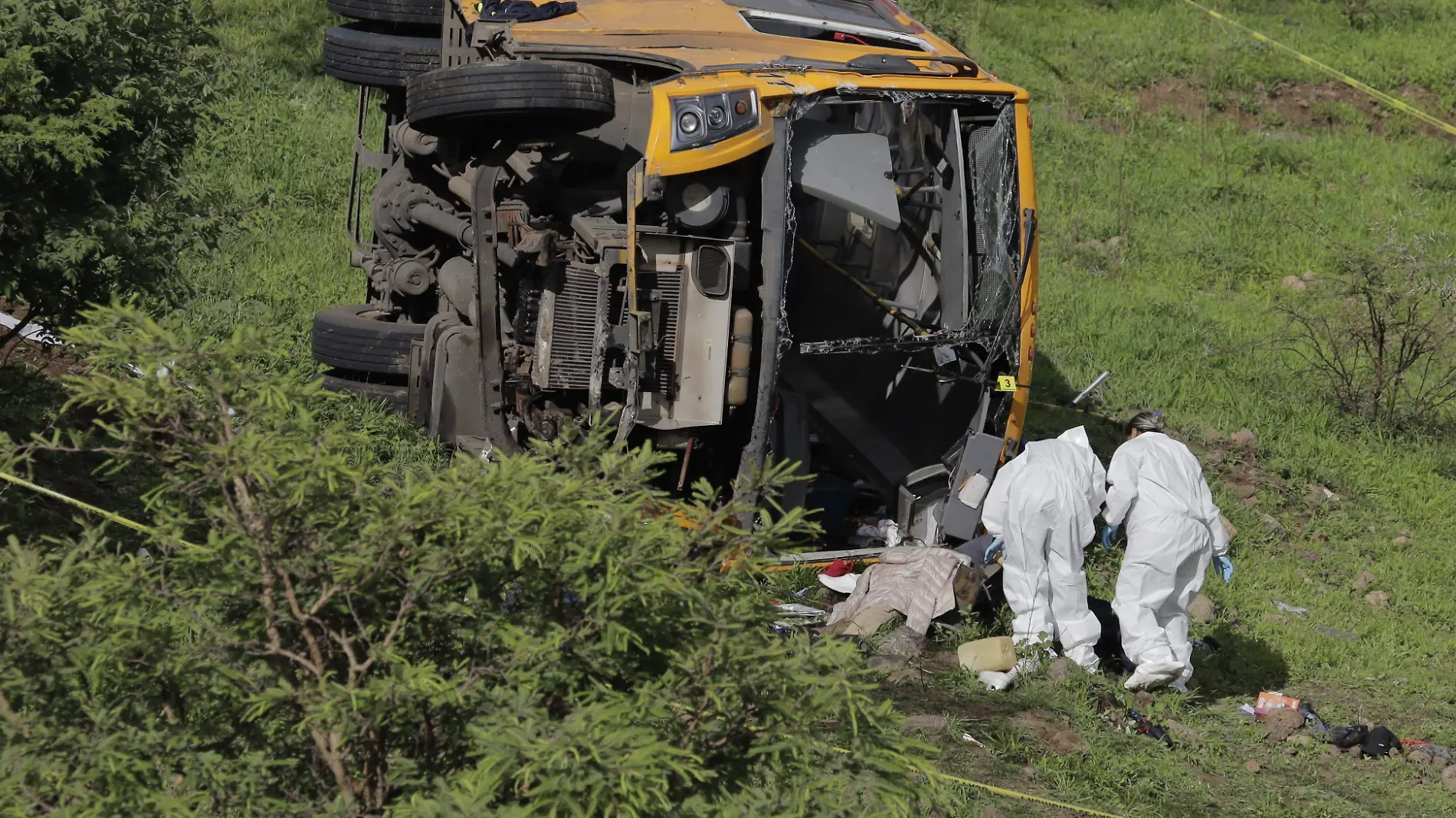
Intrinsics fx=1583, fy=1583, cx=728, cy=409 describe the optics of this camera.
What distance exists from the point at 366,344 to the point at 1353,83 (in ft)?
36.7

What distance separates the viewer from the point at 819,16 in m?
8.42

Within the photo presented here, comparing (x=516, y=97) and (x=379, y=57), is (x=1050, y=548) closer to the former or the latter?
(x=516, y=97)

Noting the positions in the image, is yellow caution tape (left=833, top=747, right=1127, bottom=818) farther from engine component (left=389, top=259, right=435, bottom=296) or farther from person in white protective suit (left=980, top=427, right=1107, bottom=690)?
engine component (left=389, top=259, right=435, bottom=296)

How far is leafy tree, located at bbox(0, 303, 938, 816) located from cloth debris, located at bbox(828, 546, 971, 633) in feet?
11.0

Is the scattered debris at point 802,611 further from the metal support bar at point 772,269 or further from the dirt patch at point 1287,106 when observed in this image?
the dirt patch at point 1287,106

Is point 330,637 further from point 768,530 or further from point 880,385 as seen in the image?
point 880,385

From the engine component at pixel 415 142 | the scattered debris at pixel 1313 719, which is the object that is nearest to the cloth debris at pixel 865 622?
the scattered debris at pixel 1313 719

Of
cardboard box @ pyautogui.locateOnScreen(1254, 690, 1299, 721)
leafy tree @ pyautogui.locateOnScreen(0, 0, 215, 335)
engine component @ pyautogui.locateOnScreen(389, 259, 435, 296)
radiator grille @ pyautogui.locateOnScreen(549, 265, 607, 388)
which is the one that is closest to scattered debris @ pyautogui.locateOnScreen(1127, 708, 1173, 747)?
cardboard box @ pyautogui.locateOnScreen(1254, 690, 1299, 721)

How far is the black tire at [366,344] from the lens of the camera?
860 cm

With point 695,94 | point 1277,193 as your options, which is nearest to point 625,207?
point 695,94

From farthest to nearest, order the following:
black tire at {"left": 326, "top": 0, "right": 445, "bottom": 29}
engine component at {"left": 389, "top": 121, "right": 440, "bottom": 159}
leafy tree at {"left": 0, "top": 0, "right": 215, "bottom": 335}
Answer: black tire at {"left": 326, "top": 0, "right": 445, "bottom": 29}, engine component at {"left": 389, "top": 121, "right": 440, "bottom": 159}, leafy tree at {"left": 0, "top": 0, "right": 215, "bottom": 335}

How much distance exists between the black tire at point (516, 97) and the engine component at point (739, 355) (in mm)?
1175

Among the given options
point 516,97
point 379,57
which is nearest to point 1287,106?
point 379,57

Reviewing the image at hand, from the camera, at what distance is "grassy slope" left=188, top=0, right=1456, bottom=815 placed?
242 inches
